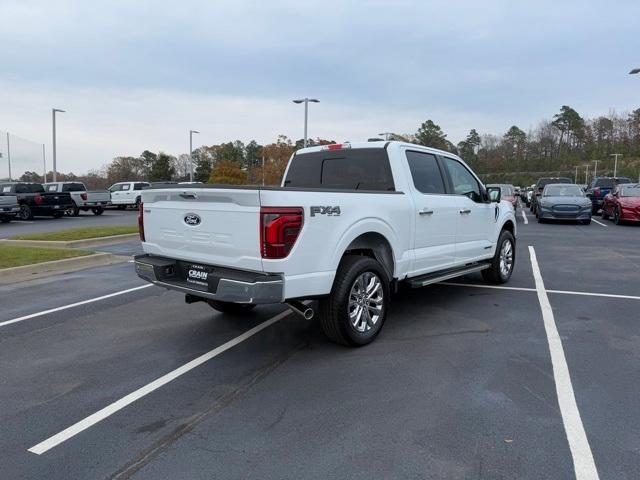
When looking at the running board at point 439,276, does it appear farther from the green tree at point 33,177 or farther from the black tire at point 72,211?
the green tree at point 33,177

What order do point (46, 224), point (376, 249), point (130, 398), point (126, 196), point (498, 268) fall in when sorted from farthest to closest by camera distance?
1. point (126, 196)
2. point (46, 224)
3. point (498, 268)
4. point (376, 249)
5. point (130, 398)

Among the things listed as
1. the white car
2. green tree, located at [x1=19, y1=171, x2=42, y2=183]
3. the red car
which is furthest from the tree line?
the red car

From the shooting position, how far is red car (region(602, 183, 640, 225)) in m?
18.7

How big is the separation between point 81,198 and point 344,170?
2343cm

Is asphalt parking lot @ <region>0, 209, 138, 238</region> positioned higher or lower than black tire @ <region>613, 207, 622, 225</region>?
lower

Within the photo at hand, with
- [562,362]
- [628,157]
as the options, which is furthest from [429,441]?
[628,157]

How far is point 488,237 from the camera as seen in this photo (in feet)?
24.6

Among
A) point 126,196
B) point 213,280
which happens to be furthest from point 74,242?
point 126,196

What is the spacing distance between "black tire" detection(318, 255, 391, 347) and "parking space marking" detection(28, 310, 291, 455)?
102 cm

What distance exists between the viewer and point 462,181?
23.0 ft

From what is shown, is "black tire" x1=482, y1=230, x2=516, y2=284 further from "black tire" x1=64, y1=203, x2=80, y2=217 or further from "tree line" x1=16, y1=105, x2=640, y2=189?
"tree line" x1=16, y1=105, x2=640, y2=189

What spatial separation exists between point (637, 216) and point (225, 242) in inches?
738

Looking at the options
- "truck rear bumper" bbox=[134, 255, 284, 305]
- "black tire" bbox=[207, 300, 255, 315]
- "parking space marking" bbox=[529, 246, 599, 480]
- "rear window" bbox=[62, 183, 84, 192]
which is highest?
"rear window" bbox=[62, 183, 84, 192]

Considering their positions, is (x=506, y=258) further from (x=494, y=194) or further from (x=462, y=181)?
(x=462, y=181)
